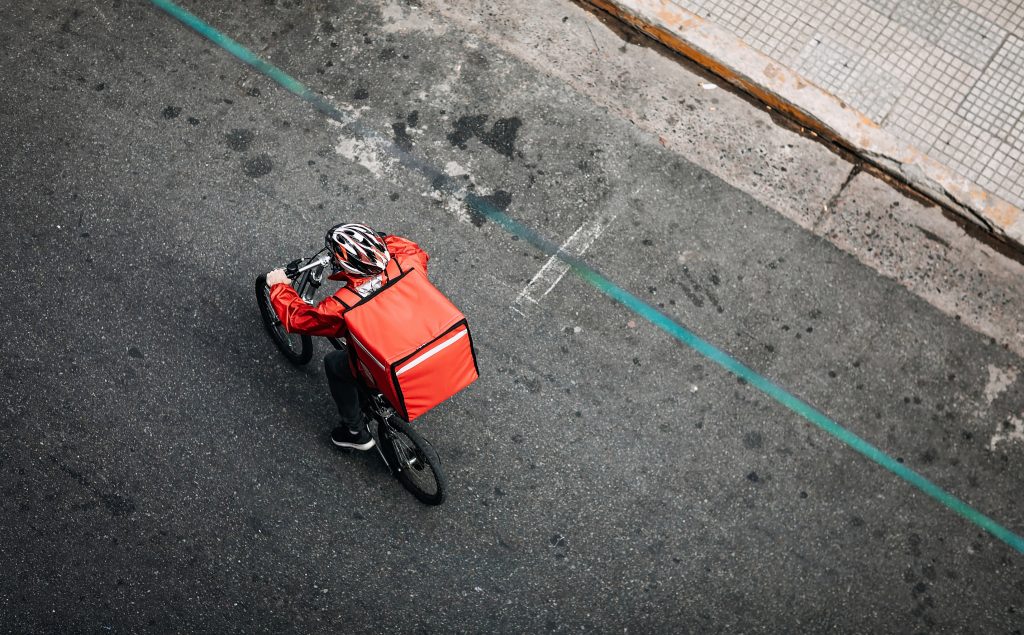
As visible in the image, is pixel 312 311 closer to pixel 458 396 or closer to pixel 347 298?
pixel 347 298

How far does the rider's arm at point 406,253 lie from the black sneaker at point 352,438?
1247 mm

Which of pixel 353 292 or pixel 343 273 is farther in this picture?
pixel 343 273

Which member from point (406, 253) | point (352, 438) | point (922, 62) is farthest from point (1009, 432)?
point (352, 438)

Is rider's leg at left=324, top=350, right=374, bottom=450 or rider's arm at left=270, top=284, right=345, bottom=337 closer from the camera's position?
rider's arm at left=270, top=284, right=345, bottom=337

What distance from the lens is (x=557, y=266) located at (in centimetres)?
601

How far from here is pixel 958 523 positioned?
544 centimetres

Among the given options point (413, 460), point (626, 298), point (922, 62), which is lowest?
point (413, 460)

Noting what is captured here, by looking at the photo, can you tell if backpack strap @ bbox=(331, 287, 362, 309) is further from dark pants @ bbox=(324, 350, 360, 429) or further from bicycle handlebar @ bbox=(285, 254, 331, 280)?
dark pants @ bbox=(324, 350, 360, 429)

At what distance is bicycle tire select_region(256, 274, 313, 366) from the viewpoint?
542 centimetres

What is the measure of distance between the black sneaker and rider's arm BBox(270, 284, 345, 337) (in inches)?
41.8

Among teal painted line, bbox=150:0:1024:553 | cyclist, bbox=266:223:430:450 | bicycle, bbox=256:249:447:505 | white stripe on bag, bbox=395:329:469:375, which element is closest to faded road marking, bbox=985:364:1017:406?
teal painted line, bbox=150:0:1024:553

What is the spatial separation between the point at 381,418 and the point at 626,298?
2.00 meters

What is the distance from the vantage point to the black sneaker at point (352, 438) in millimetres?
5223

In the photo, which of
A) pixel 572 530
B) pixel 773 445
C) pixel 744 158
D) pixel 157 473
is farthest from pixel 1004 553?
pixel 157 473
